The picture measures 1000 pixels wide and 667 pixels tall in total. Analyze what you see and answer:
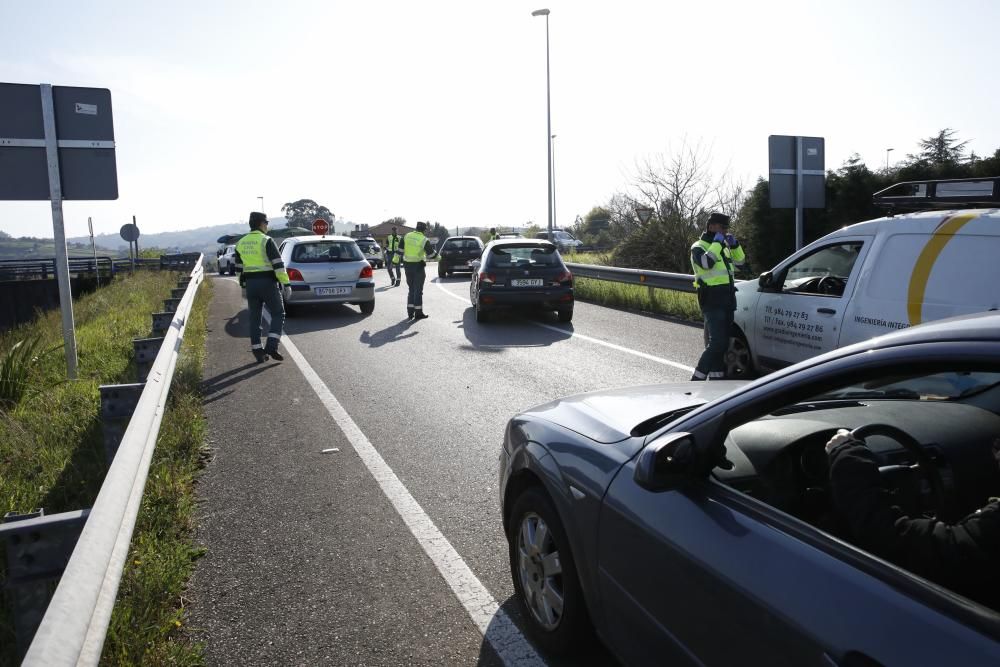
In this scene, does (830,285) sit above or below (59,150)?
below

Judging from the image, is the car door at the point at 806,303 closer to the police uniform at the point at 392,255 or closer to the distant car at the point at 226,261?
the police uniform at the point at 392,255

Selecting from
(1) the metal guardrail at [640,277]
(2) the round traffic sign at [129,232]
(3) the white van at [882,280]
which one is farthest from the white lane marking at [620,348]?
(2) the round traffic sign at [129,232]

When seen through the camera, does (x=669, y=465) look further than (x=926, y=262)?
No

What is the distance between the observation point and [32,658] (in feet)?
5.52

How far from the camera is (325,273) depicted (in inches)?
586

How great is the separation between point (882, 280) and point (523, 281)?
779 centimetres

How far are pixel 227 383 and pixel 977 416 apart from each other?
780 cm

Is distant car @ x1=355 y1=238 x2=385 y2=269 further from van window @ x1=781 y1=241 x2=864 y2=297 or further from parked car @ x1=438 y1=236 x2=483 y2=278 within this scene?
van window @ x1=781 y1=241 x2=864 y2=297

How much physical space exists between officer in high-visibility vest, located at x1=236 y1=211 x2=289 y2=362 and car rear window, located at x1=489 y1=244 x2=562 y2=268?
4192mm

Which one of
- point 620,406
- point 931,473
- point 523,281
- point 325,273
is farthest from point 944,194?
point 325,273

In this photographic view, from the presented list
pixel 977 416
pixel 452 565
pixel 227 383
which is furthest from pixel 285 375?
pixel 977 416

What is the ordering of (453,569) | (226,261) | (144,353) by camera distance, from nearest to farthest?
(453,569) → (144,353) → (226,261)

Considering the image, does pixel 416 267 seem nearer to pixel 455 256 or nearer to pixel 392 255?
pixel 392 255

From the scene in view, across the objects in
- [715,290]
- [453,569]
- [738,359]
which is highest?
[715,290]
